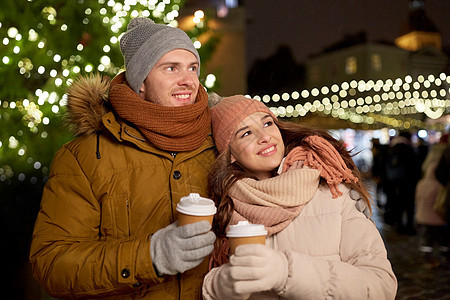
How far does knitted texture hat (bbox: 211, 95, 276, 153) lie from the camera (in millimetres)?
2361

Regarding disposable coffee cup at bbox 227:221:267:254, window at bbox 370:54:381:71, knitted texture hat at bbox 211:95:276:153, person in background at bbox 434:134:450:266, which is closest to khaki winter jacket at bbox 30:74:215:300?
knitted texture hat at bbox 211:95:276:153

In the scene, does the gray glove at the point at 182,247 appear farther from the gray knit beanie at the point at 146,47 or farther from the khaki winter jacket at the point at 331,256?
the gray knit beanie at the point at 146,47

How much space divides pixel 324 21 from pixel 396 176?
643 cm

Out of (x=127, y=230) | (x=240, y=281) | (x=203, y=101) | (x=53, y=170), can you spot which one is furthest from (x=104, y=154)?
(x=240, y=281)

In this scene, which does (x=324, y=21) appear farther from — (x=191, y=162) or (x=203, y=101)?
(x=191, y=162)

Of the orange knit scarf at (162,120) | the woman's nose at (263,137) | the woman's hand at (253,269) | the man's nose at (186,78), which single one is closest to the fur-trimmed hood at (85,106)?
the orange knit scarf at (162,120)

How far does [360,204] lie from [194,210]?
0.89 m

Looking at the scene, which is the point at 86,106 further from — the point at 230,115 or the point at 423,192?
the point at 423,192

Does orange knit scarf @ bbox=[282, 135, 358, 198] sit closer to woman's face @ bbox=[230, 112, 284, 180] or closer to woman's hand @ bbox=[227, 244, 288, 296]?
woman's face @ bbox=[230, 112, 284, 180]

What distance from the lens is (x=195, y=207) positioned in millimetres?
1778

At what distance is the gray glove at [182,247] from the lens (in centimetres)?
179

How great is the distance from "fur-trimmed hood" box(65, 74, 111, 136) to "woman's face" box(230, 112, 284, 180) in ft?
2.62

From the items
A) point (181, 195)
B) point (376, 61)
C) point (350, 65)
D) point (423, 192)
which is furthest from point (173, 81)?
point (423, 192)

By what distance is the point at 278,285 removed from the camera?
173cm
